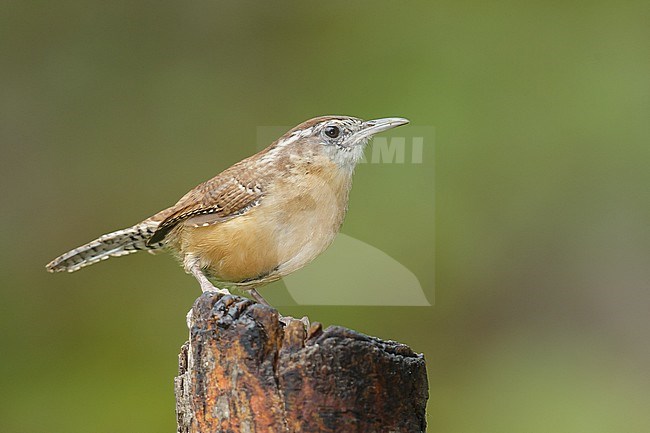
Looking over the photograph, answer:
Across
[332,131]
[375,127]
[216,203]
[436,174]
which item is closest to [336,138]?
[332,131]

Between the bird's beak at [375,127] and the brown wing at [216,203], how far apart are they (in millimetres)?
352

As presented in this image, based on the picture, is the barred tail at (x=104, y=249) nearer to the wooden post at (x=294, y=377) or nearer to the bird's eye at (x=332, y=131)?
the bird's eye at (x=332, y=131)

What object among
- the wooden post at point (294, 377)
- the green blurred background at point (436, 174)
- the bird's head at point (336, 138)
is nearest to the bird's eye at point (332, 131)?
the bird's head at point (336, 138)

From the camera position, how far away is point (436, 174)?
448 cm

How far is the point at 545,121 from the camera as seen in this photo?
4906mm

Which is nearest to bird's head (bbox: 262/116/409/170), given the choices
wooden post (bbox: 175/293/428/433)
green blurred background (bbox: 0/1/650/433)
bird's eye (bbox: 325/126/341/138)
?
bird's eye (bbox: 325/126/341/138)

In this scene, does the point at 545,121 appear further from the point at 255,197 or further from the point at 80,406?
the point at 80,406

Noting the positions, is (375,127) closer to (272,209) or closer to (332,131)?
(332,131)

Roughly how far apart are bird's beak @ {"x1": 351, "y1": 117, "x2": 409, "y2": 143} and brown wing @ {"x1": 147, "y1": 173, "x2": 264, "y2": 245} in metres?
0.35

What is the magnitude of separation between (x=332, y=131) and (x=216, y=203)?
0.44 metres

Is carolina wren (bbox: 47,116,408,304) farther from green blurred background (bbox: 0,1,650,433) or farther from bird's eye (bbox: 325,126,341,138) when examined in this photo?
green blurred background (bbox: 0,1,650,433)

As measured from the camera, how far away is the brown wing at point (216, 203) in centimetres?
283

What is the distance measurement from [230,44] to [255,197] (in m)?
2.25

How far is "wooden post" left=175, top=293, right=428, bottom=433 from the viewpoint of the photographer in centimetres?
203
